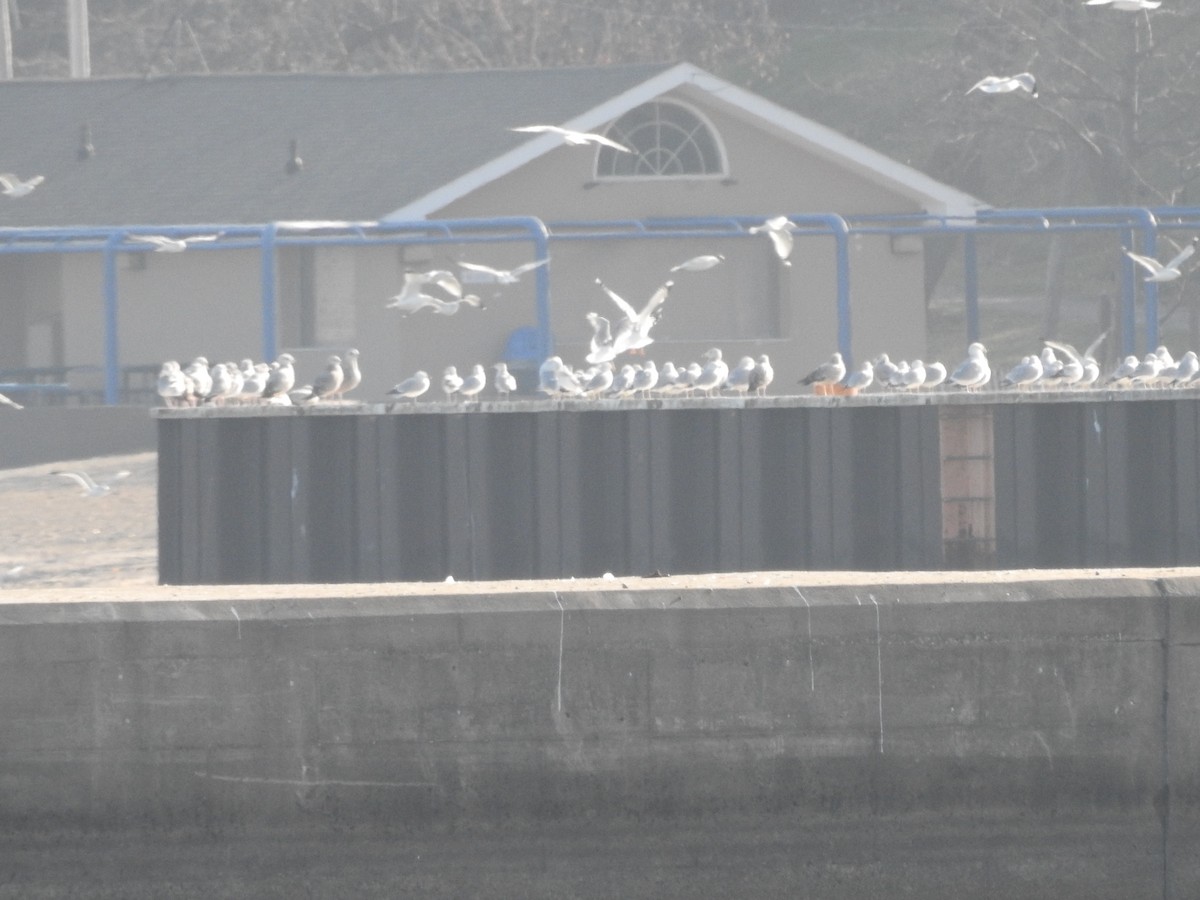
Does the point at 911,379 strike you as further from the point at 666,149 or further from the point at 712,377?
the point at 666,149

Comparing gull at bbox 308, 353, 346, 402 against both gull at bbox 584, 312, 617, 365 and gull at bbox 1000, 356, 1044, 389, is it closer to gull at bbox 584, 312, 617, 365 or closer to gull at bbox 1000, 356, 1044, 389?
gull at bbox 584, 312, 617, 365

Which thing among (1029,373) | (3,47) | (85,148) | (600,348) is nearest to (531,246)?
(85,148)

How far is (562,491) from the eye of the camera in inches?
538

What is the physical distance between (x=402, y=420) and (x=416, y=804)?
5658mm

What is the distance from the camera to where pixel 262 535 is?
1380 cm

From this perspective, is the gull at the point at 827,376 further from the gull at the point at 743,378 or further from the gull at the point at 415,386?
the gull at the point at 415,386

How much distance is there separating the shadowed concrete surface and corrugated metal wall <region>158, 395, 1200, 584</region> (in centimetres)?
520

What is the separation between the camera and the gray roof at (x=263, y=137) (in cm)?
2916

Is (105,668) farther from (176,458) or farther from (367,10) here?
(367,10)

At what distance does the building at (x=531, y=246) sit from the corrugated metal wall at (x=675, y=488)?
13648 millimetres

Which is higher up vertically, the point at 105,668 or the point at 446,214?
the point at 446,214

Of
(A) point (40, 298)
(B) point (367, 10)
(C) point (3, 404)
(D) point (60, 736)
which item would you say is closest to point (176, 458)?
(D) point (60, 736)

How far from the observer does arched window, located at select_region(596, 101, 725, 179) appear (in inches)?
1136

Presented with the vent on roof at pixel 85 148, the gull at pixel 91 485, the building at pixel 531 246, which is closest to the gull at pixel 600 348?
the gull at pixel 91 485
